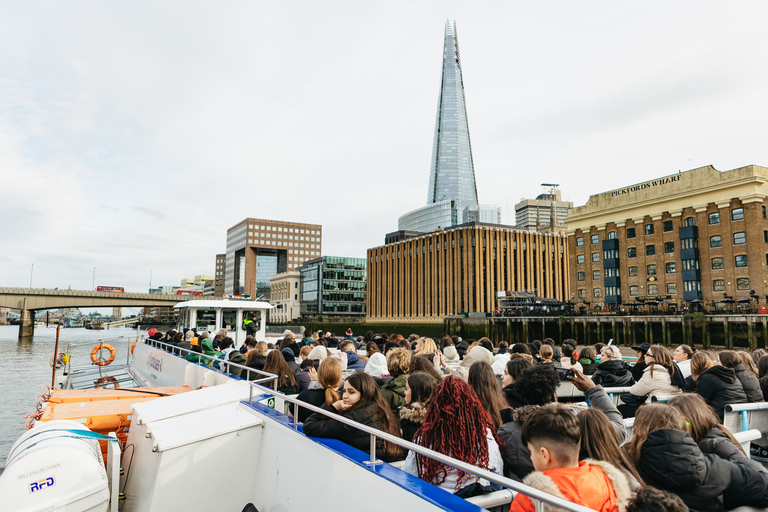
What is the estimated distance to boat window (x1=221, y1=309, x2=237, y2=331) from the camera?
18188mm

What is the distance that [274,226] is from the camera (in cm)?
14638

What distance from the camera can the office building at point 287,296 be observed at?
396 ft

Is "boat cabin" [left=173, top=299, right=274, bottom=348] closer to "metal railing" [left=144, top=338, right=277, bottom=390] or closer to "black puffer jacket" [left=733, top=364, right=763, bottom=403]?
"metal railing" [left=144, top=338, right=277, bottom=390]

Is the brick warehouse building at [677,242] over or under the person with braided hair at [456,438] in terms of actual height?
over

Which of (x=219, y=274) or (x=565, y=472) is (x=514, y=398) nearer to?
(x=565, y=472)

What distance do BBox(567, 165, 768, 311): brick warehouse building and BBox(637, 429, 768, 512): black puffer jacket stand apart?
151 ft

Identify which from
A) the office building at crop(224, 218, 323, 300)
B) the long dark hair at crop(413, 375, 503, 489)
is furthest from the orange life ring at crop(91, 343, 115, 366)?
the office building at crop(224, 218, 323, 300)

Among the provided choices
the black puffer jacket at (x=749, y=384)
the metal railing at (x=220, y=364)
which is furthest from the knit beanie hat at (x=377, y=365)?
the black puffer jacket at (x=749, y=384)

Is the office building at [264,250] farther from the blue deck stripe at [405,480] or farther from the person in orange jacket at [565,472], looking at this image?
the person in orange jacket at [565,472]

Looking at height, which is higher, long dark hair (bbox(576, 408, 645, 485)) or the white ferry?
long dark hair (bbox(576, 408, 645, 485))

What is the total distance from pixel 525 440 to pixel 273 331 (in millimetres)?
21253

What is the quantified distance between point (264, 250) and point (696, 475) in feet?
491

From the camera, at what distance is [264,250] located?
14712 centimetres

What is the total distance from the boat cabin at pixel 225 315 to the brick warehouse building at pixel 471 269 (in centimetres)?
6187
